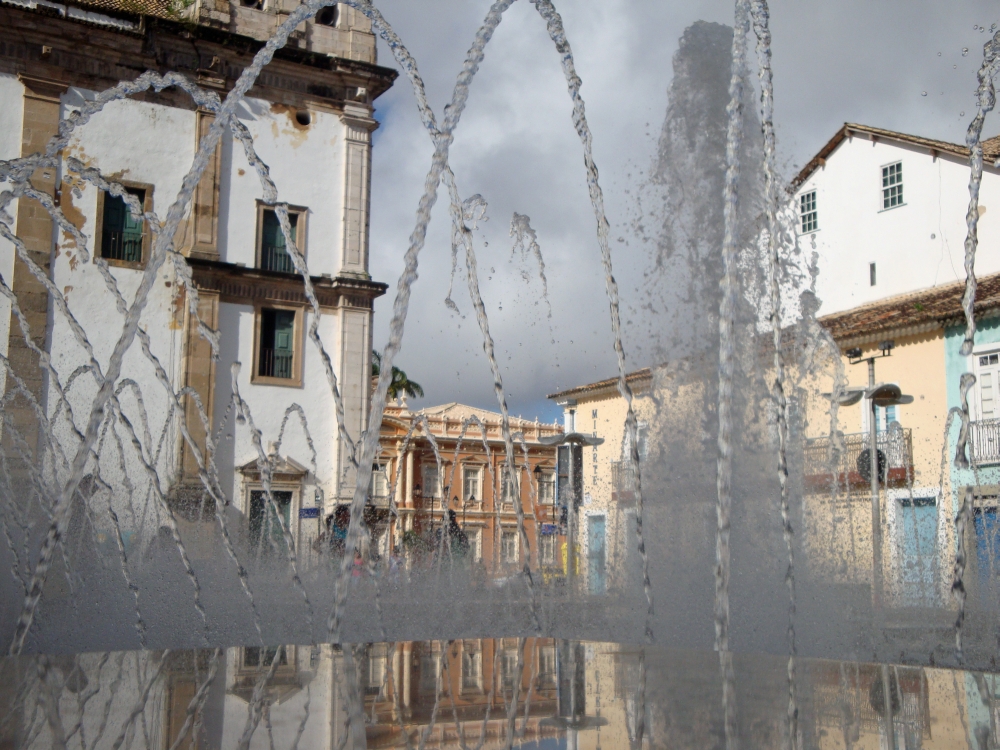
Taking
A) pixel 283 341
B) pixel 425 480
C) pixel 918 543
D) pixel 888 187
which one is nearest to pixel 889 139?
pixel 888 187

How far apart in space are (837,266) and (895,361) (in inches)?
182

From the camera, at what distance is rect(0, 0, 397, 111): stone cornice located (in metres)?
17.7

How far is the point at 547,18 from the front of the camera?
7730mm

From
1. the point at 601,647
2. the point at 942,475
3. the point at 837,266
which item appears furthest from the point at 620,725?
the point at 837,266

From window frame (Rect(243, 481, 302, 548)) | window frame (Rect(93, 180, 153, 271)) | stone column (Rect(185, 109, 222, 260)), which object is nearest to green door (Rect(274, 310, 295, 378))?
stone column (Rect(185, 109, 222, 260))

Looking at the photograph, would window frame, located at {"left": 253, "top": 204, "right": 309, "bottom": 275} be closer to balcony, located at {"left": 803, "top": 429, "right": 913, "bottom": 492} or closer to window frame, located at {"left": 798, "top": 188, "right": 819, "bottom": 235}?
balcony, located at {"left": 803, "top": 429, "right": 913, "bottom": 492}

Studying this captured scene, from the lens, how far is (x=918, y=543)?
58.5 ft

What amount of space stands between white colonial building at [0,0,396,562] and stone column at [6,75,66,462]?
0.03 metres

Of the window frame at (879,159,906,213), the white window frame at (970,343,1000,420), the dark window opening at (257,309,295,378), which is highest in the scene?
the window frame at (879,159,906,213)

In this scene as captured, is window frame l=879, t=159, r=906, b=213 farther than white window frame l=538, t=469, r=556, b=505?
No

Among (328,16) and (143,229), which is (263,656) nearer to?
(143,229)

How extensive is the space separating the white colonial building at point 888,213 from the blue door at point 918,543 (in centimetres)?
459

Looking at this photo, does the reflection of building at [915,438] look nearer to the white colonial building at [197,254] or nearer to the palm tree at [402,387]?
the white colonial building at [197,254]

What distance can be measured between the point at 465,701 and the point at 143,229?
17600mm
